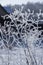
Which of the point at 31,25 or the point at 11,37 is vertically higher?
the point at 31,25

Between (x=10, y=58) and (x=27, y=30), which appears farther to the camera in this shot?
(x=10, y=58)

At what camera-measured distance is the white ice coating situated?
7.20ft

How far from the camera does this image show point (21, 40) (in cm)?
231

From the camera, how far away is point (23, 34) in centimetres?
225

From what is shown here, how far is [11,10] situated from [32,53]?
28.6 inches

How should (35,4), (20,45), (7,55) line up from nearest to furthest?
(20,45), (7,55), (35,4)

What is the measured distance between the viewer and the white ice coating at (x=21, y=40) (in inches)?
86.4

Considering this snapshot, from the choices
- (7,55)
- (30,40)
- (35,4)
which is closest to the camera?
(30,40)

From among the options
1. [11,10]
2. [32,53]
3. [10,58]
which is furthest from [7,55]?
[11,10]

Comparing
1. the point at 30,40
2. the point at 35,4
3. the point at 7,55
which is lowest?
the point at 7,55

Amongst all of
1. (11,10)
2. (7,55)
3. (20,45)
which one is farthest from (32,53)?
(11,10)

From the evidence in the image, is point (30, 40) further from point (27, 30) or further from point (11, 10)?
point (11, 10)

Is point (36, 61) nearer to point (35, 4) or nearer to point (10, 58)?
point (10, 58)

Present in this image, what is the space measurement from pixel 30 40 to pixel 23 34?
0.40ft
